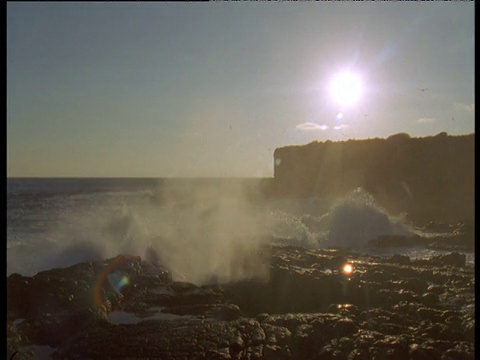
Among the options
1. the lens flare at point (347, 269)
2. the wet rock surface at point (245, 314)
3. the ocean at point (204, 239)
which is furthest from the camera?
the ocean at point (204, 239)

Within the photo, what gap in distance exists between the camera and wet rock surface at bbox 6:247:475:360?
5742mm

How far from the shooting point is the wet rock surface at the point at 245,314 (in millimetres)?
5742

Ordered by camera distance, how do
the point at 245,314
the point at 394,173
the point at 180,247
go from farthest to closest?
1. the point at 394,173
2. the point at 180,247
3. the point at 245,314

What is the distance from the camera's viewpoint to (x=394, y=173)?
1572 inches

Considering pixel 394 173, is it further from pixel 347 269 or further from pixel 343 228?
pixel 347 269

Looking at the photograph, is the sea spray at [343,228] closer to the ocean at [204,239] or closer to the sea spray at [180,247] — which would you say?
the ocean at [204,239]

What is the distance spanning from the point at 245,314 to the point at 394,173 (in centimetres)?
3538

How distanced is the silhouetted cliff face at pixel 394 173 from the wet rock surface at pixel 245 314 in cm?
1755

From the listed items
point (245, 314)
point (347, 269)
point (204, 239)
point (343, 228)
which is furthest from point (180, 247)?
point (343, 228)

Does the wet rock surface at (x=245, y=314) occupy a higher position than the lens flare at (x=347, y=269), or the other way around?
the lens flare at (x=347, y=269)

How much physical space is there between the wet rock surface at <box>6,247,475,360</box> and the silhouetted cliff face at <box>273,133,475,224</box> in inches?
691

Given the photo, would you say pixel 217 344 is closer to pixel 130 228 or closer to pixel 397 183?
pixel 130 228

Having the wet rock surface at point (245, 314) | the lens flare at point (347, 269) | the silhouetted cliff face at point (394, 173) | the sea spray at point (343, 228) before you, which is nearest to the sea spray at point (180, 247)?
the wet rock surface at point (245, 314)
